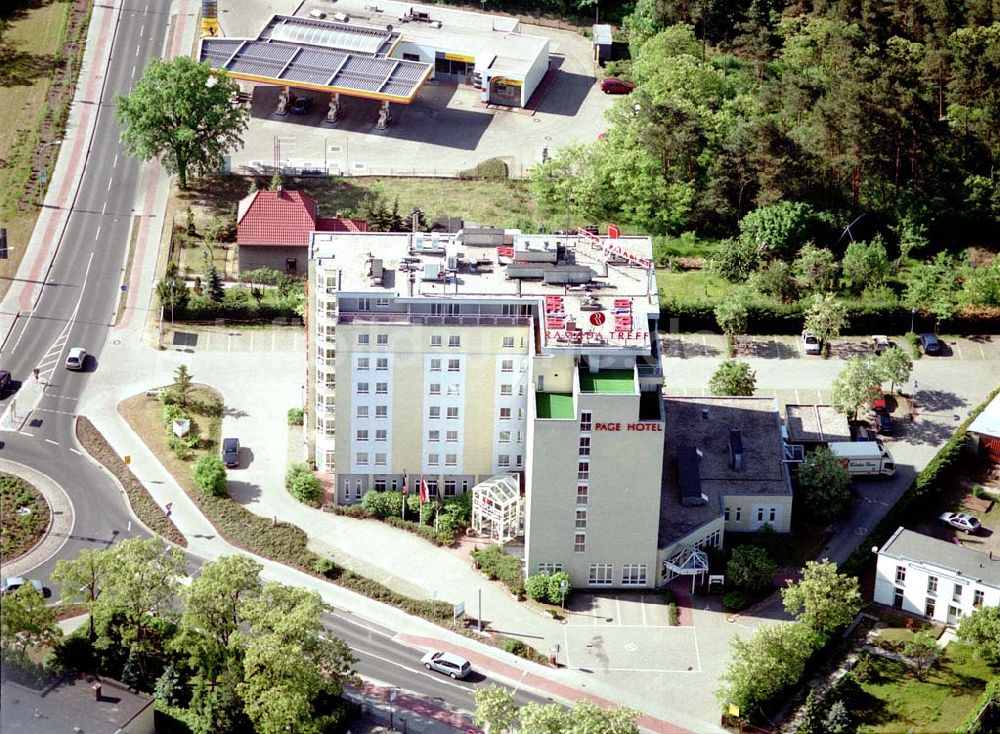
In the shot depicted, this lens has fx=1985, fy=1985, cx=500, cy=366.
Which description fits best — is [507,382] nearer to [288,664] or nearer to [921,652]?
[288,664]

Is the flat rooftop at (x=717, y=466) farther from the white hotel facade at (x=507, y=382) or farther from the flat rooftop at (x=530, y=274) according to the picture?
the flat rooftop at (x=530, y=274)

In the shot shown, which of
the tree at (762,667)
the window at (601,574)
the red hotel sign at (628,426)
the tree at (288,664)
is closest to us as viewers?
the tree at (288,664)

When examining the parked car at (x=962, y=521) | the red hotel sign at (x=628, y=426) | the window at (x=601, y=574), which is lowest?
the window at (x=601, y=574)


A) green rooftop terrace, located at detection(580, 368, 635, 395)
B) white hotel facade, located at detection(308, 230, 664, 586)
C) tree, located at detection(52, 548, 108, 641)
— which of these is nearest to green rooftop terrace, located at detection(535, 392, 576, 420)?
white hotel facade, located at detection(308, 230, 664, 586)

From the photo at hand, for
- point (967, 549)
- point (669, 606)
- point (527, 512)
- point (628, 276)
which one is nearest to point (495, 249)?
point (628, 276)

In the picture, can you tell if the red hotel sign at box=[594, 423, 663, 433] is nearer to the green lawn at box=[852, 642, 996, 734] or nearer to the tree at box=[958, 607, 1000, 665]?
the green lawn at box=[852, 642, 996, 734]

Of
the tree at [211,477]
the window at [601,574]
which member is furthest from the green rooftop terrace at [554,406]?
the tree at [211,477]

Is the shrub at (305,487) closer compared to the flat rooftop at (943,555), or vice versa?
the flat rooftop at (943,555)
